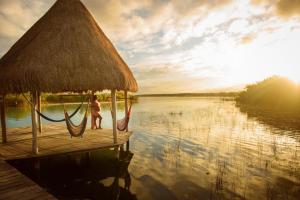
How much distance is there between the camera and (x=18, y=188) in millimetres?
5074

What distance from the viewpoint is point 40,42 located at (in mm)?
8398

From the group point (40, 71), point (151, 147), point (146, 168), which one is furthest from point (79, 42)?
point (151, 147)

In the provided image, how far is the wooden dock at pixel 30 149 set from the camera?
491cm

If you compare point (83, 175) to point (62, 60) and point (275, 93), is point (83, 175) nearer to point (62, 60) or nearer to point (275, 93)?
point (62, 60)

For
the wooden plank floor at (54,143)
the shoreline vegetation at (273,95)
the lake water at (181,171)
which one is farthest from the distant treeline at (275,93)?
the wooden plank floor at (54,143)

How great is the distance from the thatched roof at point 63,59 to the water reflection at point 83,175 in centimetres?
263

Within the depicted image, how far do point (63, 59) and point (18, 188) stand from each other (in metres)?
4.56

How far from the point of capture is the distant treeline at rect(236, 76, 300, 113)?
38.4 m

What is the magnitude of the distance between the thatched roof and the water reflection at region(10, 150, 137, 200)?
2.63 metres

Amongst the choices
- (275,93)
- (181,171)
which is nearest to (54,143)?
(181,171)

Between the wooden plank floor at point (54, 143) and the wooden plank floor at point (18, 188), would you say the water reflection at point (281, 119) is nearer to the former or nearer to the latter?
the wooden plank floor at point (54, 143)

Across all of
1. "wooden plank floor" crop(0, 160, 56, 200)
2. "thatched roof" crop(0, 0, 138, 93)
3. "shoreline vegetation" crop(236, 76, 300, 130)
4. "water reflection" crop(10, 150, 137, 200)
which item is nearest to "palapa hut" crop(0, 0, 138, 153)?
"thatched roof" crop(0, 0, 138, 93)

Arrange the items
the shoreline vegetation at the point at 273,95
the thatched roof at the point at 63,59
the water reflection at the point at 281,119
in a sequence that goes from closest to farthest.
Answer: the thatched roof at the point at 63,59 < the water reflection at the point at 281,119 < the shoreline vegetation at the point at 273,95

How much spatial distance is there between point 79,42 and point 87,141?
3.86 metres
